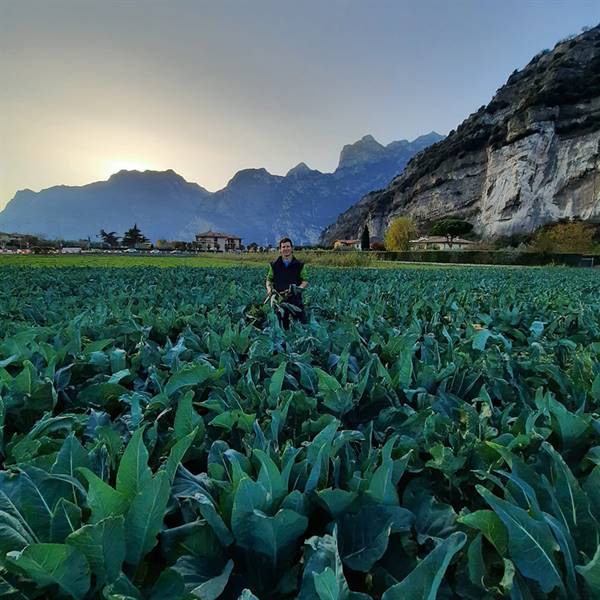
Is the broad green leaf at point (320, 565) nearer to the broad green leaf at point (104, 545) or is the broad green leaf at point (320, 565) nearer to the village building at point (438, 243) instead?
the broad green leaf at point (104, 545)

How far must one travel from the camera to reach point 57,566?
0.79 m

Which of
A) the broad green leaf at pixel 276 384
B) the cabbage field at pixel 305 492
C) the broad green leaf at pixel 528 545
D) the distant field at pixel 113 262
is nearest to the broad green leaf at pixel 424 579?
the cabbage field at pixel 305 492

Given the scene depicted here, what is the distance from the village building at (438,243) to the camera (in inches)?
3238

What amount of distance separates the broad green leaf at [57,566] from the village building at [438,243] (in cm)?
8369

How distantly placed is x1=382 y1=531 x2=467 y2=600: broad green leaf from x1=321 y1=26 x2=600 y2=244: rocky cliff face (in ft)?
252

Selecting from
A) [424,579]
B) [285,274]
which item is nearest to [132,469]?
[424,579]

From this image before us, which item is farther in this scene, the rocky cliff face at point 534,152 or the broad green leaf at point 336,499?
the rocky cliff face at point 534,152

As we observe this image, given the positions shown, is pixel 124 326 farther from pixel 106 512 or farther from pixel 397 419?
pixel 106 512

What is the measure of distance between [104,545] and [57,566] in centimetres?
8

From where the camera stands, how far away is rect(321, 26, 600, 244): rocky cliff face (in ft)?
224

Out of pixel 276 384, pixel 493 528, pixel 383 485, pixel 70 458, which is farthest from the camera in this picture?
pixel 276 384

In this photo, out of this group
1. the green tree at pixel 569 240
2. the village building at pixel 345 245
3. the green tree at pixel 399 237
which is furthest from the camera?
the village building at pixel 345 245

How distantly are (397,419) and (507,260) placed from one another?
2100 inches

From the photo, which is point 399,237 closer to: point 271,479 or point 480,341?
point 480,341
